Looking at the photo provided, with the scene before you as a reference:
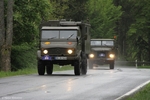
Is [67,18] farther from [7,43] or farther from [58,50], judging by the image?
[58,50]

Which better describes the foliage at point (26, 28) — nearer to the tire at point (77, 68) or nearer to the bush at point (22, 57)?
the bush at point (22, 57)

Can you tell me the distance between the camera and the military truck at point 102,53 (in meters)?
44.2

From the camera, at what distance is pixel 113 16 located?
73.9 meters

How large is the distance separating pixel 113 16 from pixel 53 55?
46.1 meters

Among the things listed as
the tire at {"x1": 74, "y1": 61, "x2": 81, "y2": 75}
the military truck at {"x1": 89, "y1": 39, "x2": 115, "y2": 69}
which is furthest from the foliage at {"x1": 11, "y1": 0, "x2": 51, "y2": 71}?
the tire at {"x1": 74, "y1": 61, "x2": 81, "y2": 75}

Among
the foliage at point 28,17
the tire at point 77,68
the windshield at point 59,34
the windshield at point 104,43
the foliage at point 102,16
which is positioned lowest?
the tire at point 77,68

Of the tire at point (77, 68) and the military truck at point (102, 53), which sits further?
the military truck at point (102, 53)

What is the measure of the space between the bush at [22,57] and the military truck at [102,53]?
21.4ft

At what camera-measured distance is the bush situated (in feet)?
124

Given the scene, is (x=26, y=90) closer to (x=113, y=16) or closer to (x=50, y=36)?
(x=50, y=36)

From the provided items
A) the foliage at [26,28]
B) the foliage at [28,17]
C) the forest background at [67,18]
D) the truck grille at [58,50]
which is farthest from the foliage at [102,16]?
the truck grille at [58,50]

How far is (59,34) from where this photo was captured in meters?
28.9

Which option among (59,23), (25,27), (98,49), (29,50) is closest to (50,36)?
(59,23)

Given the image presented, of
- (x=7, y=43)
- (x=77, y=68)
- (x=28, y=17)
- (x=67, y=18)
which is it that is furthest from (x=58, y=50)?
(x=67, y=18)
